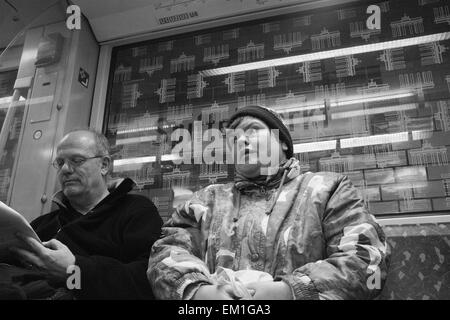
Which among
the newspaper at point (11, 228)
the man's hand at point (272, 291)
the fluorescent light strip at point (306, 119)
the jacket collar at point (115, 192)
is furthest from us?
the fluorescent light strip at point (306, 119)

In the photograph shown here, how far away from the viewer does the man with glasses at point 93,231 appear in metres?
1.67

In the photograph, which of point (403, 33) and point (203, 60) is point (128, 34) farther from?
point (403, 33)

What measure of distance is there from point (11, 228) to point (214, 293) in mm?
793

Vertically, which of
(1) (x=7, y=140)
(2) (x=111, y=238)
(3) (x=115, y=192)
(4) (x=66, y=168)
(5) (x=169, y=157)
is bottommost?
(2) (x=111, y=238)

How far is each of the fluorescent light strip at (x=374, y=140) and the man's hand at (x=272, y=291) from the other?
1.25m

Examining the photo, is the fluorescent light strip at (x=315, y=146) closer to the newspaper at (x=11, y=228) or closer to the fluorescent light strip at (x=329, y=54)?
the fluorescent light strip at (x=329, y=54)

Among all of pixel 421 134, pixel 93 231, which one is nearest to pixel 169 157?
pixel 93 231

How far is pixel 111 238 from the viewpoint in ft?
6.35

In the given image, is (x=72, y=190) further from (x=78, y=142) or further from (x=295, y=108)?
(x=295, y=108)

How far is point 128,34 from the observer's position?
2.97 meters

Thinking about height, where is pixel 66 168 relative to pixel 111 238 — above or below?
above

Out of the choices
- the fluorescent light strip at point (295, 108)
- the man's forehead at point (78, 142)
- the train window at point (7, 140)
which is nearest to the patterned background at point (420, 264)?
the fluorescent light strip at point (295, 108)
